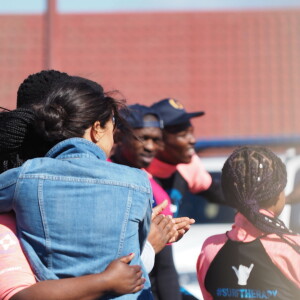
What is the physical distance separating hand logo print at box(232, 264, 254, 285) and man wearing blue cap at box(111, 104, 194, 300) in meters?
1.15

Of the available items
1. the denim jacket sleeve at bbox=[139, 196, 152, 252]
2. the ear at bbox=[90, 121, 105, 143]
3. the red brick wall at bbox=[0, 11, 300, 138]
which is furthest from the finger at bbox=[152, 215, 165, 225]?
the red brick wall at bbox=[0, 11, 300, 138]

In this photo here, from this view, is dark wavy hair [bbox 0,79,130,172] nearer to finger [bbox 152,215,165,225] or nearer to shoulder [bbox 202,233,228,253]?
finger [bbox 152,215,165,225]

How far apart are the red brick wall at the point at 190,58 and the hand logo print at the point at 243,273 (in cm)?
1142

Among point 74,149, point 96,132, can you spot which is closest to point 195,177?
point 96,132

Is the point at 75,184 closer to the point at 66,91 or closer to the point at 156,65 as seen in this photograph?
the point at 66,91

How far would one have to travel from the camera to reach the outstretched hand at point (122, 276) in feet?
6.89

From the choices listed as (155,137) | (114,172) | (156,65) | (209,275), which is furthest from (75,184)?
(156,65)

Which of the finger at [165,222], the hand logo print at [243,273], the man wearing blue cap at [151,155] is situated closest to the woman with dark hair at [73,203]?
the finger at [165,222]

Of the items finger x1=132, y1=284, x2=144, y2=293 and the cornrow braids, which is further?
the cornrow braids

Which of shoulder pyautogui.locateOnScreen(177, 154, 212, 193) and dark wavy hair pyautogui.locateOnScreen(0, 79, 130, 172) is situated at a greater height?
dark wavy hair pyautogui.locateOnScreen(0, 79, 130, 172)

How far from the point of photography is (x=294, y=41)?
14.8 metres

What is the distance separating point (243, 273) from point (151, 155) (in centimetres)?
191

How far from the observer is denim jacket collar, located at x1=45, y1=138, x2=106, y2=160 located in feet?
7.28

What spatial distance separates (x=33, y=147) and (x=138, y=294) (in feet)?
2.05
